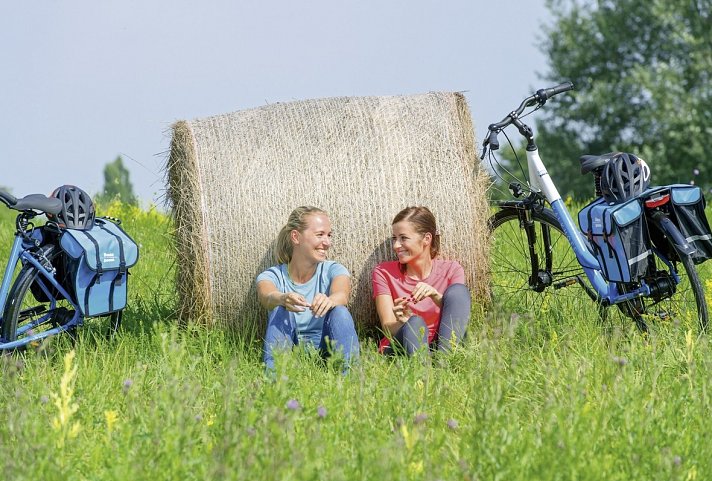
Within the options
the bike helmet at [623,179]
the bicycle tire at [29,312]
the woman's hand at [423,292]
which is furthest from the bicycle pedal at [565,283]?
the bicycle tire at [29,312]

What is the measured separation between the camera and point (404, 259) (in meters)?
6.15

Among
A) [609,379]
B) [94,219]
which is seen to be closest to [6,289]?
[94,219]

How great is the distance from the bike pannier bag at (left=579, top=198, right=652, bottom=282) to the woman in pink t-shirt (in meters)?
0.94

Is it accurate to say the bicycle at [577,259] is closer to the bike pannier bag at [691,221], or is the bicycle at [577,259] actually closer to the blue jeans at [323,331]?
the bike pannier bag at [691,221]

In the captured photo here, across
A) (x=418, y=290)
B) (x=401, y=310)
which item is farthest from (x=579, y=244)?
(x=401, y=310)

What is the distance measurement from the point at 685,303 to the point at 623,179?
3.12ft

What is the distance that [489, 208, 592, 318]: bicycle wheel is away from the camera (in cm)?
659

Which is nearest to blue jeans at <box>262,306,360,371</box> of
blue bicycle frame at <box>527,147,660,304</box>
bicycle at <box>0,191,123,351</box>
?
bicycle at <box>0,191,123,351</box>

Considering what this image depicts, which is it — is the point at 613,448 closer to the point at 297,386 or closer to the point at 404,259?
the point at 297,386

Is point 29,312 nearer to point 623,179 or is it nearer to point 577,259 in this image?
point 577,259

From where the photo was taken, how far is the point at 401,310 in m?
5.82

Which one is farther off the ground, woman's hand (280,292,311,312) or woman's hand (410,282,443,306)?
woman's hand (280,292,311,312)

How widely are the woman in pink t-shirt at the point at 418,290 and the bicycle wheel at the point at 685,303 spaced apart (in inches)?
44.7

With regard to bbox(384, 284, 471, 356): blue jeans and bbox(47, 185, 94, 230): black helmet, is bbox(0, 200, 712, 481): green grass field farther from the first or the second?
bbox(47, 185, 94, 230): black helmet
